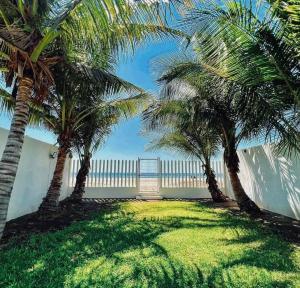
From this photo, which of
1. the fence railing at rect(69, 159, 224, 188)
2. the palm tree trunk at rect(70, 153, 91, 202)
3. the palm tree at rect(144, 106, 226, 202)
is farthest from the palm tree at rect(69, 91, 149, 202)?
the fence railing at rect(69, 159, 224, 188)

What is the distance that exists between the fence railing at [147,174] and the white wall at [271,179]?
4355 millimetres

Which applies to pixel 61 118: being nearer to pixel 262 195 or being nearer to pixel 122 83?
pixel 122 83

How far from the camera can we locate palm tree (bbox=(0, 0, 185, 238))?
16.5 ft

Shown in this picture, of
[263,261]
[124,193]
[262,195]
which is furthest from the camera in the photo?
[124,193]

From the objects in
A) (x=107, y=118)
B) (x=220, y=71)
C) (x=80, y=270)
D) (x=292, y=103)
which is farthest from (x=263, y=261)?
(x=107, y=118)

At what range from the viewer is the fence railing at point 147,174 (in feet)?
53.7

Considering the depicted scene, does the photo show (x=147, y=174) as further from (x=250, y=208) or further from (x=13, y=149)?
(x=13, y=149)

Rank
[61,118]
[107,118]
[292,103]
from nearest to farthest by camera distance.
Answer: [292,103], [61,118], [107,118]

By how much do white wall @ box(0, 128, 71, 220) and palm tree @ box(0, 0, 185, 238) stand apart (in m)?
1.76

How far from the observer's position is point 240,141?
9.91 meters

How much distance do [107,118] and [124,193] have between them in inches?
223

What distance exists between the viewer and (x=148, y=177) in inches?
659

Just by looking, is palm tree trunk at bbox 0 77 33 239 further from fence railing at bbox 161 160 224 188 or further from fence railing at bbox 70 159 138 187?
fence railing at bbox 161 160 224 188

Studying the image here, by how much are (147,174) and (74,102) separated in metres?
8.35
